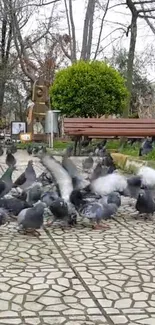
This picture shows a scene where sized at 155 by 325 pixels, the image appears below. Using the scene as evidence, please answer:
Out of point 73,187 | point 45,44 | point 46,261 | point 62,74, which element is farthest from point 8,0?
point 46,261

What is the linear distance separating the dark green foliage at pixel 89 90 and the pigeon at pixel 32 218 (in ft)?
31.7

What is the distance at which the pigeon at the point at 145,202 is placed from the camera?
14.5ft

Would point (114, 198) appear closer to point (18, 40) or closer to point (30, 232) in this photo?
point (30, 232)

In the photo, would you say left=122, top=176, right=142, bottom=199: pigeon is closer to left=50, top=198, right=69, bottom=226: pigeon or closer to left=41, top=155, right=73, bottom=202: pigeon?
left=41, top=155, right=73, bottom=202: pigeon

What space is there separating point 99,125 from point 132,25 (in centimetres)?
770

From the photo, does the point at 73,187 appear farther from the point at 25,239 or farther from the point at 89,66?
the point at 89,66

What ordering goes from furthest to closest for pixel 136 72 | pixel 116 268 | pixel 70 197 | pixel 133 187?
pixel 136 72
pixel 133 187
pixel 70 197
pixel 116 268

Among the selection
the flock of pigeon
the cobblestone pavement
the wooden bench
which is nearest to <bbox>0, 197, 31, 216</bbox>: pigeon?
the flock of pigeon

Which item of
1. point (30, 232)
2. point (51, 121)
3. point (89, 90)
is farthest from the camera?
point (51, 121)

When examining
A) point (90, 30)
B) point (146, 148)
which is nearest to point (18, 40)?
point (90, 30)

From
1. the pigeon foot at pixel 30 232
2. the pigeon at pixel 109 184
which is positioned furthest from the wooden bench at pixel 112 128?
the pigeon foot at pixel 30 232

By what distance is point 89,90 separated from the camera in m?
13.3

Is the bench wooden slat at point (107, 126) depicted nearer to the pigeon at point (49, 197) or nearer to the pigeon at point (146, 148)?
the pigeon at point (49, 197)

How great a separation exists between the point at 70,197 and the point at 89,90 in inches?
368
